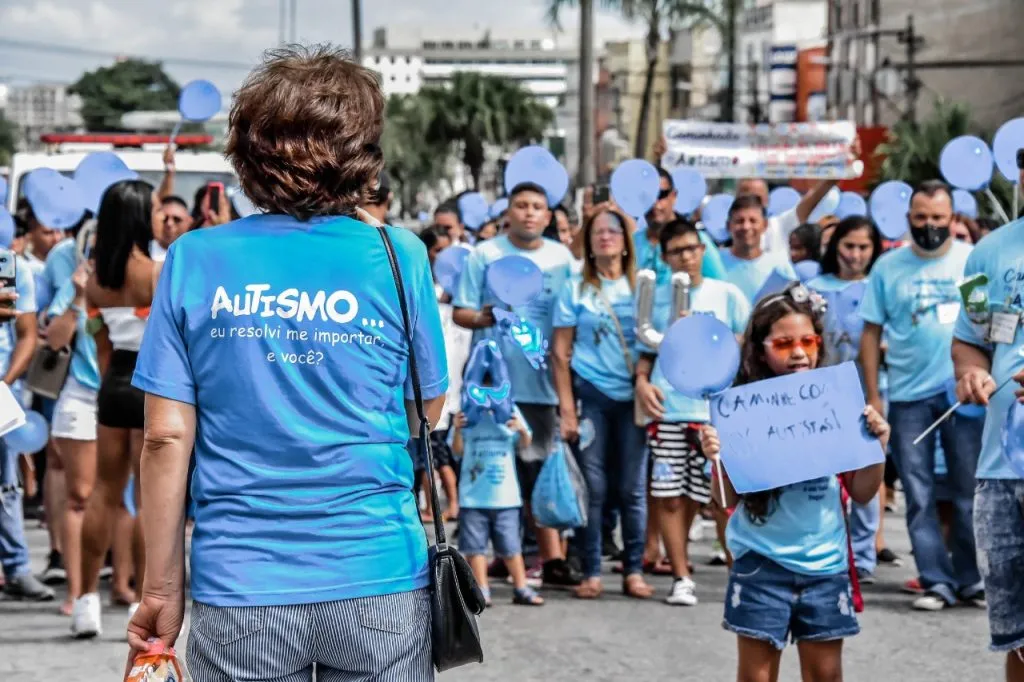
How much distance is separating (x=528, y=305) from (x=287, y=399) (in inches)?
212

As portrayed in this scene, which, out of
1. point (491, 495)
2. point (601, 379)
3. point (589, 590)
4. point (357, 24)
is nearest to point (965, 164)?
point (601, 379)

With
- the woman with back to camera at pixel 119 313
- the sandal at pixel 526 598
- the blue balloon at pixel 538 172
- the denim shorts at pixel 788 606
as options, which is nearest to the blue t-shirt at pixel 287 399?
the denim shorts at pixel 788 606

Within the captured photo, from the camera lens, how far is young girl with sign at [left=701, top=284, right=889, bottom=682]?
4738 millimetres

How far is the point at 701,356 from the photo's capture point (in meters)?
5.16

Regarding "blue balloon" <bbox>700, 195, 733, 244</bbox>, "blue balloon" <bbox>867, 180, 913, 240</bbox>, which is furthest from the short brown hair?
"blue balloon" <bbox>700, 195, 733, 244</bbox>

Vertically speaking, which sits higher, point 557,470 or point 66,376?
point 66,376

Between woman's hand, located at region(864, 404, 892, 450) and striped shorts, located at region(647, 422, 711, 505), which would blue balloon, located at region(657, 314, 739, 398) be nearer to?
woman's hand, located at region(864, 404, 892, 450)

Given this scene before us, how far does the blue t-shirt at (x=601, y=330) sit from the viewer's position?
8.09 m

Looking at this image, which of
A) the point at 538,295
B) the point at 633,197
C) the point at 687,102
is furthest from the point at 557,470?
the point at 687,102

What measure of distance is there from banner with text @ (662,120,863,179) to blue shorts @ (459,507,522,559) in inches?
255

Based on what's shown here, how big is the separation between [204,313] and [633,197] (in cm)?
605

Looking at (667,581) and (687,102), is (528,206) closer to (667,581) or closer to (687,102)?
(667,581)

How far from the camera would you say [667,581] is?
8.61m

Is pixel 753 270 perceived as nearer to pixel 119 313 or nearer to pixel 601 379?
pixel 601 379
